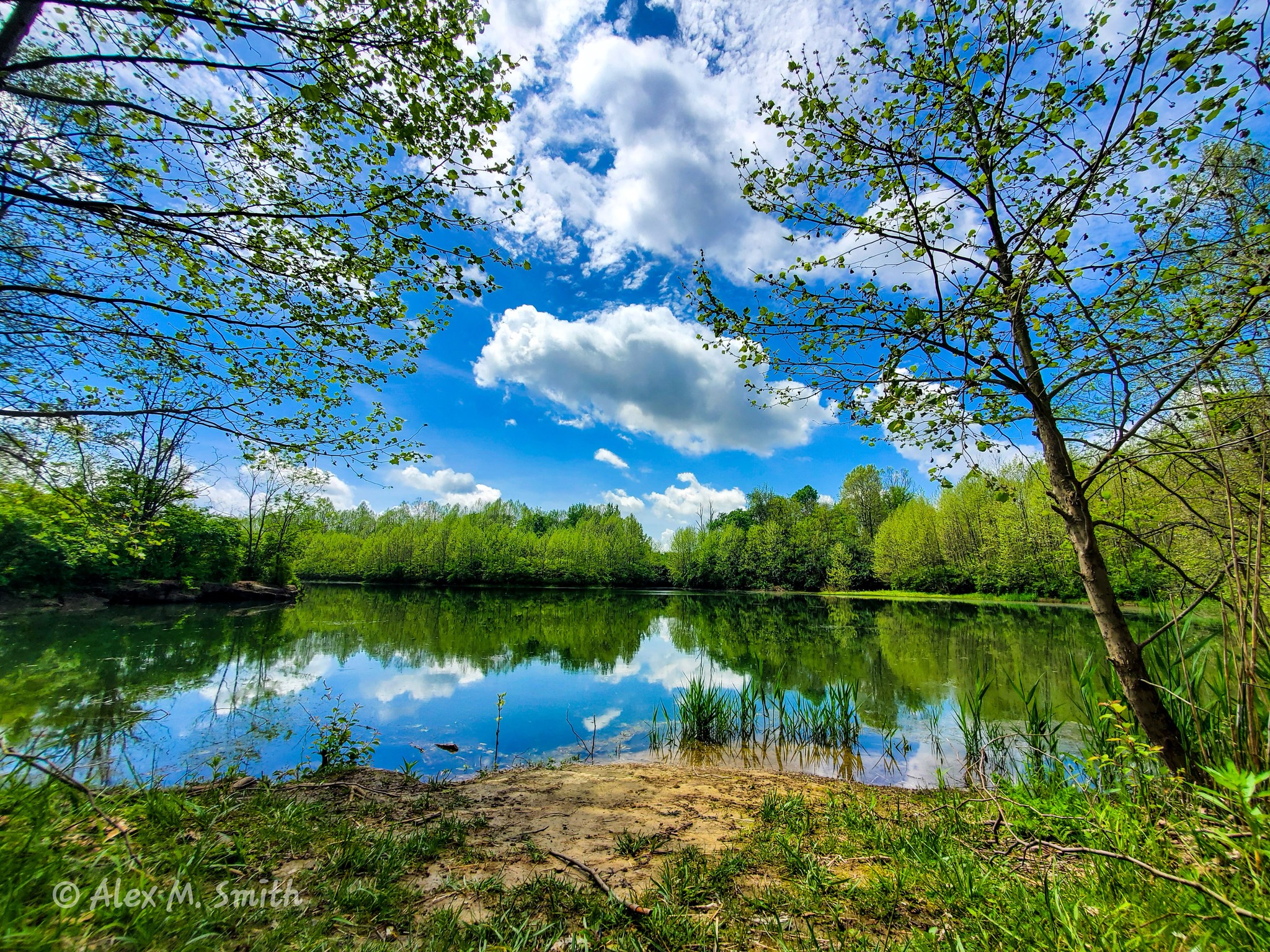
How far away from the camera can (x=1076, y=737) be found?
8.23m

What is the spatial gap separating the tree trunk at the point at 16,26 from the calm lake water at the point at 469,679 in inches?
253

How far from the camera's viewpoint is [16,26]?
3.59 m

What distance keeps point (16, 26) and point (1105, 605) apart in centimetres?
972

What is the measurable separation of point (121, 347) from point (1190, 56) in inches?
345

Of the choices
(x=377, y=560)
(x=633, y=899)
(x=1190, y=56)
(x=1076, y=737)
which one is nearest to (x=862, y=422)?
(x=1190, y=56)

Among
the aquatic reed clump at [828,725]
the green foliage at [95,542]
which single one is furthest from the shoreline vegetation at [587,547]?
the aquatic reed clump at [828,725]

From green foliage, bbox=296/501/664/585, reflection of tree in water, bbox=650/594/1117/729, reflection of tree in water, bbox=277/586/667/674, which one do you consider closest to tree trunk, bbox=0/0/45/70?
reflection of tree in water, bbox=650/594/1117/729

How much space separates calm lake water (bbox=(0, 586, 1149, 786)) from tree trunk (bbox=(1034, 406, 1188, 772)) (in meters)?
3.11

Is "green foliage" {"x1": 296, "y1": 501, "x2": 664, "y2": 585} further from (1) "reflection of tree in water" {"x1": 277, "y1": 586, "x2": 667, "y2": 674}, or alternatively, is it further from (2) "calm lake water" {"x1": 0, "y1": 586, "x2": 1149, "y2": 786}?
(2) "calm lake water" {"x1": 0, "y1": 586, "x2": 1149, "y2": 786}

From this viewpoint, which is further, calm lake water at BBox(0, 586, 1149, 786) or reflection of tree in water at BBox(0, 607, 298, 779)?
calm lake water at BBox(0, 586, 1149, 786)

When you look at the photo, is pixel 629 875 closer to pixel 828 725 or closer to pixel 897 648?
pixel 828 725

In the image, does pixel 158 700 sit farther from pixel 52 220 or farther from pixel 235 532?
pixel 235 532

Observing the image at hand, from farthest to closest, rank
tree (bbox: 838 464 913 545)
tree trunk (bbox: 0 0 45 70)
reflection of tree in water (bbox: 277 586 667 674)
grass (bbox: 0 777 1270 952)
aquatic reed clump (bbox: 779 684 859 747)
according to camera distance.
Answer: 1. tree (bbox: 838 464 913 545)
2. reflection of tree in water (bbox: 277 586 667 674)
3. aquatic reed clump (bbox: 779 684 859 747)
4. tree trunk (bbox: 0 0 45 70)
5. grass (bbox: 0 777 1270 952)

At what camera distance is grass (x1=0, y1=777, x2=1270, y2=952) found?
1.83 metres
